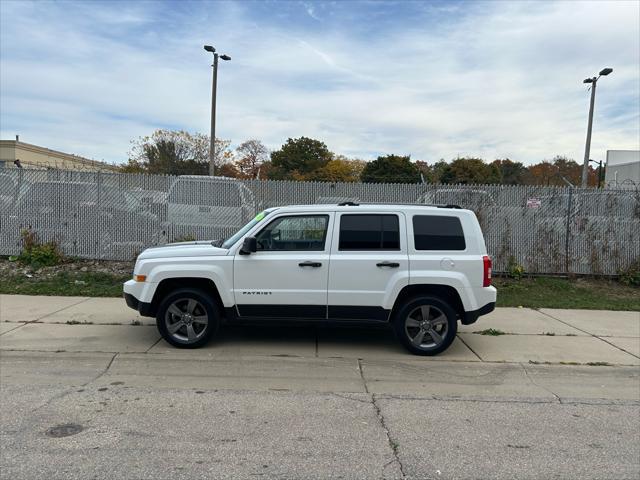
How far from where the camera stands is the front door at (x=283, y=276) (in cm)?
628

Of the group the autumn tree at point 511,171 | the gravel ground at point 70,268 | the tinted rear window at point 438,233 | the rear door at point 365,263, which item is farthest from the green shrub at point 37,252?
the autumn tree at point 511,171

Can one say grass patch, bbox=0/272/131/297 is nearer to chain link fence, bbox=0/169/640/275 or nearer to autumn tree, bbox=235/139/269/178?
chain link fence, bbox=0/169/640/275

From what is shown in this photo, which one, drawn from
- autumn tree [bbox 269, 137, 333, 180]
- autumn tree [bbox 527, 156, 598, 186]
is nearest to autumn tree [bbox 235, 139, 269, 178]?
autumn tree [bbox 269, 137, 333, 180]

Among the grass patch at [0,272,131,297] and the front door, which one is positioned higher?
the front door

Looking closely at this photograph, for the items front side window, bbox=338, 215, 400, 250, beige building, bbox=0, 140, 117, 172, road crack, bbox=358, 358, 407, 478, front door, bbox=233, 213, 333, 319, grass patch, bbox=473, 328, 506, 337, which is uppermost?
beige building, bbox=0, 140, 117, 172

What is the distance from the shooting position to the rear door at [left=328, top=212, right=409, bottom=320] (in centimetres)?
625

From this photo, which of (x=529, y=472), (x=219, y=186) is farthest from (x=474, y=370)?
(x=219, y=186)

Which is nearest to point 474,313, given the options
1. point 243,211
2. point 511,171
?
point 243,211

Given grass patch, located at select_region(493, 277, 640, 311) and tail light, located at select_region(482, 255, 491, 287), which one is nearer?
tail light, located at select_region(482, 255, 491, 287)

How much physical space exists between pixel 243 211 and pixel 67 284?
4.03 m

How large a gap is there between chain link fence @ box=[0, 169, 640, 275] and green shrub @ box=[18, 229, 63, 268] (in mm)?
170

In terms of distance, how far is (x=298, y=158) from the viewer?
7650 cm

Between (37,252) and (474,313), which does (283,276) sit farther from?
(37,252)

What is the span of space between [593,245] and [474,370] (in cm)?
728
